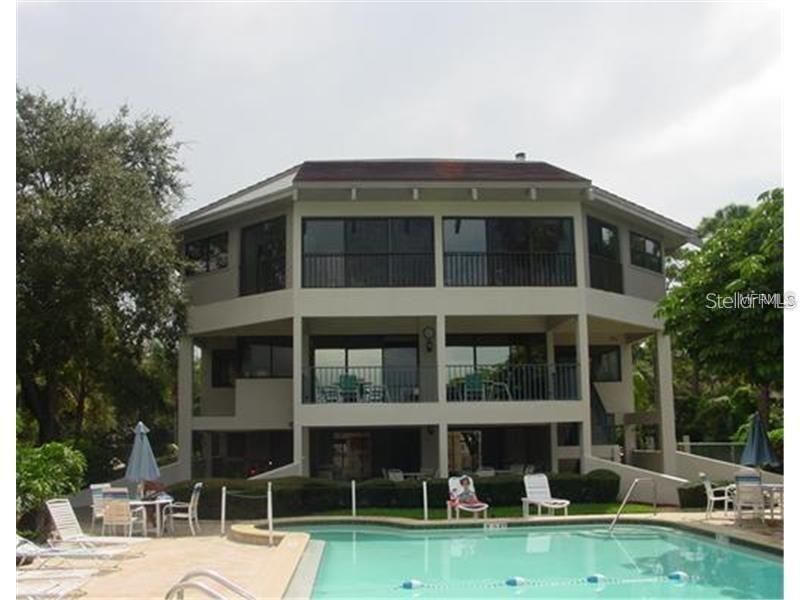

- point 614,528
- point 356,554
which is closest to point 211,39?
point 356,554

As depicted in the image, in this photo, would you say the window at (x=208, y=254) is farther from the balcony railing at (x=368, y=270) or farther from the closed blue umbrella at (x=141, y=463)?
the closed blue umbrella at (x=141, y=463)

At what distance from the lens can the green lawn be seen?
1934 cm

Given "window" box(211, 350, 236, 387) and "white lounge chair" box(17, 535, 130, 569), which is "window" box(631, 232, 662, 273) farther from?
"white lounge chair" box(17, 535, 130, 569)

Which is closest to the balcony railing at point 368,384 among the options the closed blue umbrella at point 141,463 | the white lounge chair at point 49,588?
the closed blue umbrella at point 141,463

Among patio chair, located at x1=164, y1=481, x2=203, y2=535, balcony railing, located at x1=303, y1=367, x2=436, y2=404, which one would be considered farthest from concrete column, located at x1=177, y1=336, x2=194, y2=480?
patio chair, located at x1=164, y1=481, x2=203, y2=535

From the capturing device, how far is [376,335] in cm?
2608

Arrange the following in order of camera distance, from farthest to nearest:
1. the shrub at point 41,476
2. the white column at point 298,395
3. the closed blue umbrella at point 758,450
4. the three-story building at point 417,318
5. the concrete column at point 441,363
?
1. the three-story building at point 417,318
2. the concrete column at point 441,363
3. the white column at point 298,395
4. the closed blue umbrella at point 758,450
5. the shrub at point 41,476

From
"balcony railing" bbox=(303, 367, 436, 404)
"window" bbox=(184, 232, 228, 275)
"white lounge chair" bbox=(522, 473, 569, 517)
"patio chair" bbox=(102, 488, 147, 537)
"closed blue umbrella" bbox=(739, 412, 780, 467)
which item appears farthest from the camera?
"window" bbox=(184, 232, 228, 275)

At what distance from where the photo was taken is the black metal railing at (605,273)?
954 inches

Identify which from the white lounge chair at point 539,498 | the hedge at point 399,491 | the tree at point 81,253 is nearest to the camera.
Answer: the white lounge chair at point 539,498

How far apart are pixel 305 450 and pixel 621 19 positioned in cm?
1739

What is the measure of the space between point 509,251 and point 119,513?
12283 millimetres

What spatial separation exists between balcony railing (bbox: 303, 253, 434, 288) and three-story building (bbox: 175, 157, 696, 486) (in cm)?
5

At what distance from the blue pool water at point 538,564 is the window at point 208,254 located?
393 inches
